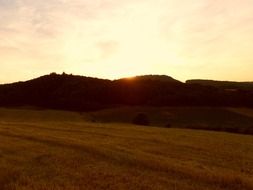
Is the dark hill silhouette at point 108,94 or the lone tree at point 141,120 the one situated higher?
the dark hill silhouette at point 108,94

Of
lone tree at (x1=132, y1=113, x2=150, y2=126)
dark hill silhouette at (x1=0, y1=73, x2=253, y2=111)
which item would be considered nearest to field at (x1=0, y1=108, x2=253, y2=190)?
lone tree at (x1=132, y1=113, x2=150, y2=126)

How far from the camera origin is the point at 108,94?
120 meters

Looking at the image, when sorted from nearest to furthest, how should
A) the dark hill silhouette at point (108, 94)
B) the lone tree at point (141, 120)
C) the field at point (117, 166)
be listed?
the field at point (117, 166) < the lone tree at point (141, 120) < the dark hill silhouette at point (108, 94)

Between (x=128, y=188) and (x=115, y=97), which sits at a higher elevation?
(x=115, y=97)

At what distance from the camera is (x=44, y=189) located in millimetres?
16844

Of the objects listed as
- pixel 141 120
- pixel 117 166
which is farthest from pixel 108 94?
pixel 117 166

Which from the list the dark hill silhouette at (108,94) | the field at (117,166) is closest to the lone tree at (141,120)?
the dark hill silhouette at (108,94)

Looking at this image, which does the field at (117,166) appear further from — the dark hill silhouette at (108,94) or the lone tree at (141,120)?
the dark hill silhouette at (108,94)

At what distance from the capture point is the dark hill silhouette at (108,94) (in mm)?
110312

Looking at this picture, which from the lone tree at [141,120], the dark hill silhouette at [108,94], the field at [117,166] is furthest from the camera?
the dark hill silhouette at [108,94]

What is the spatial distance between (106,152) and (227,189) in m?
10.2

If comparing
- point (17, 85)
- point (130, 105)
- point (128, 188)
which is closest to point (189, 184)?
point (128, 188)

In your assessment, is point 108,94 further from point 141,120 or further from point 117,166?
point 117,166

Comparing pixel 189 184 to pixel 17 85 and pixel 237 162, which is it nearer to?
pixel 237 162
